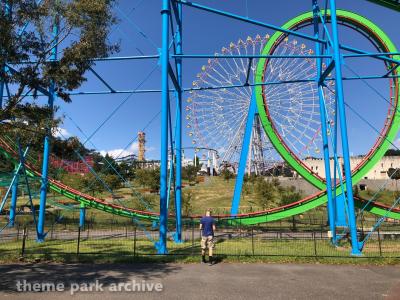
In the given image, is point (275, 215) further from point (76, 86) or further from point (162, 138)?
point (76, 86)

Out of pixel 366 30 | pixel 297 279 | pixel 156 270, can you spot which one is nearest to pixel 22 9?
pixel 156 270

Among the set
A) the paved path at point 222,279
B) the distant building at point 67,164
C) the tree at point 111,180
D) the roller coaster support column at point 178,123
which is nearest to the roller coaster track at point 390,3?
the roller coaster support column at point 178,123

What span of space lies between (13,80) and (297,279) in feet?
29.1

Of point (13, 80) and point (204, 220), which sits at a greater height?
point (13, 80)

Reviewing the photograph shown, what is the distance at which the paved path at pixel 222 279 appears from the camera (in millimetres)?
6977

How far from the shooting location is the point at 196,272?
9.05 meters

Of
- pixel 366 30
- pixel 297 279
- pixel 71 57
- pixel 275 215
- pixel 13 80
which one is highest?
pixel 366 30

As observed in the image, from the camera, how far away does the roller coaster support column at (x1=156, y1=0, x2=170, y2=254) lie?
1184 centimetres

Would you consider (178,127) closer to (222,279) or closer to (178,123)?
(178,123)

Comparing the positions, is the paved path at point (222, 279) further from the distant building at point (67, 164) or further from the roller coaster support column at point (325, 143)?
the distant building at point (67, 164)

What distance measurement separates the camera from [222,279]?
8297 mm

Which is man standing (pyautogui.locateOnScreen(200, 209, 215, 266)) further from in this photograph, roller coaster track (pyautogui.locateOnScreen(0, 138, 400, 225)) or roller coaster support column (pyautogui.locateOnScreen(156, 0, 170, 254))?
roller coaster track (pyautogui.locateOnScreen(0, 138, 400, 225))

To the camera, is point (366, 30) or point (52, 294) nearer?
point (52, 294)

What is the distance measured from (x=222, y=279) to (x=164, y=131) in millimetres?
5624
